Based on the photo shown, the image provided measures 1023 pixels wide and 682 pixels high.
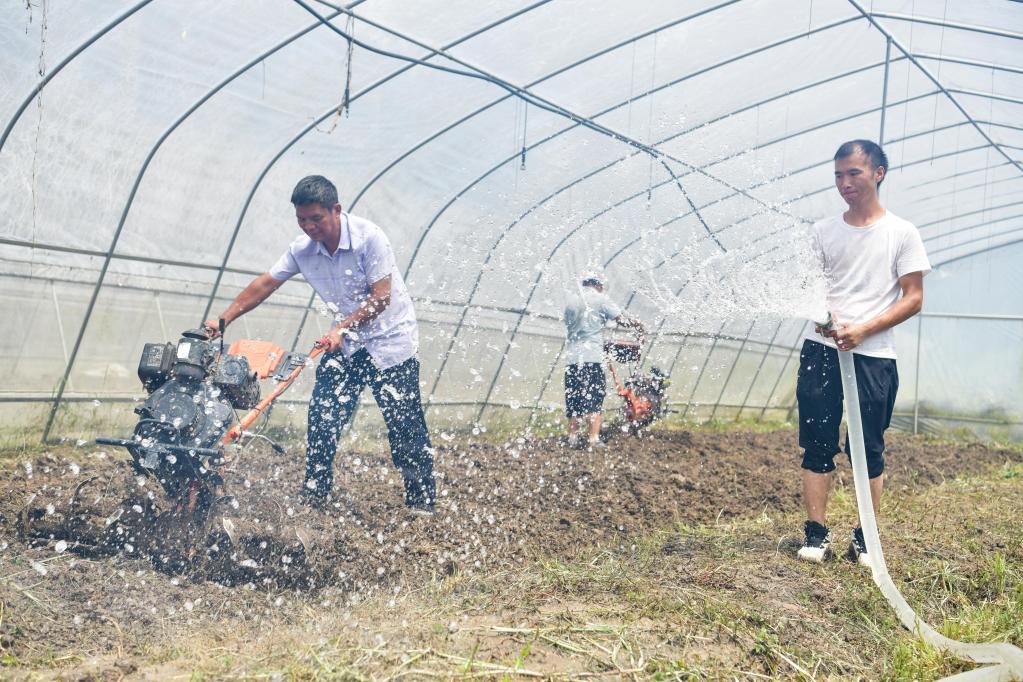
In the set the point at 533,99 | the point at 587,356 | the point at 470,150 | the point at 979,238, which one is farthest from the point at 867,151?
the point at 979,238

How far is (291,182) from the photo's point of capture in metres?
7.25

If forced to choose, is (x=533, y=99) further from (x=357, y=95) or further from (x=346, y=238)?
(x=346, y=238)

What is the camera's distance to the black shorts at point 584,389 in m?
8.83

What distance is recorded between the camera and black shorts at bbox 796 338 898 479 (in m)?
4.00

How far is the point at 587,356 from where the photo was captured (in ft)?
29.1

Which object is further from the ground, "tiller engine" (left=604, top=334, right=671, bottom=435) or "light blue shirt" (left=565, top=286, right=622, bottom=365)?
"light blue shirt" (left=565, top=286, right=622, bottom=365)

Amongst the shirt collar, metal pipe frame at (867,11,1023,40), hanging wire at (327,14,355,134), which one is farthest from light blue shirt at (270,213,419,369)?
metal pipe frame at (867,11,1023,40)

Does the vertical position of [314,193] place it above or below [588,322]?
above

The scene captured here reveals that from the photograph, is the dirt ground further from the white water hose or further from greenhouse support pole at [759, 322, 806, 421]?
greenhouse support pole at [759, 322, 806, 421]

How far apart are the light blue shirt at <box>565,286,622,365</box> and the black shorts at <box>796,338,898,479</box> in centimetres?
469

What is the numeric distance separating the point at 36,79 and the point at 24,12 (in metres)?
0.49

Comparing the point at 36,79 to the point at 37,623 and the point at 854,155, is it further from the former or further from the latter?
the point at 854,155

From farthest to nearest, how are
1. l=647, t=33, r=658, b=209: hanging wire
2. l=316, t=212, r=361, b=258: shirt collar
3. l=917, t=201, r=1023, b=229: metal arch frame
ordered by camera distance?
l=917, t=201, r=1023, b=229: metal arch frame < l=647, t=33, r=658, b=209: hanging wire < l=316, t=212, r=361, b=258: shirt collar

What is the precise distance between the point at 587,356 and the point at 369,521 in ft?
15.3
